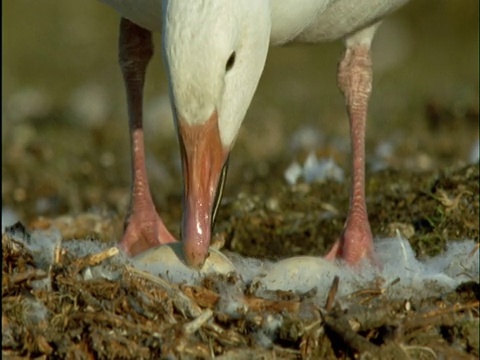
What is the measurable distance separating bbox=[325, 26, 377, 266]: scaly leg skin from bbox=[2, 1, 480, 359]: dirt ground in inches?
10.0

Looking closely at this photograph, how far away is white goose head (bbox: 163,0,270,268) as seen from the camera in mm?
5055

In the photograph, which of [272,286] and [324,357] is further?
[272,286]

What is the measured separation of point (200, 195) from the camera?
541cm

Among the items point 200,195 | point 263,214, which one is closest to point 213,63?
point 200,195

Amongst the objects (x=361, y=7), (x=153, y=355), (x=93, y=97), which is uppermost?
(x=361, y=7)

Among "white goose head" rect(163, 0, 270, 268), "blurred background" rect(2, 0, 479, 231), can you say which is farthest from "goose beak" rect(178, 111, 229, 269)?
"blurred background" rect(2, 0, 479, 231)

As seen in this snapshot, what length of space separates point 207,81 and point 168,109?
22.3ft

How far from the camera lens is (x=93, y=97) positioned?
44.0 ft

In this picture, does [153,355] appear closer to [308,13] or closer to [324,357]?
[324,357]

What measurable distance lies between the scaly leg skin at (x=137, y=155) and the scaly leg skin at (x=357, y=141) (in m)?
0.91

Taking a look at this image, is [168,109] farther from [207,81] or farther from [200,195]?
[207,81]

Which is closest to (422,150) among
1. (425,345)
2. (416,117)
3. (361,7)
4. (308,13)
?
(416,117)

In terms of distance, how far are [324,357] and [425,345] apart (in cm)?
36

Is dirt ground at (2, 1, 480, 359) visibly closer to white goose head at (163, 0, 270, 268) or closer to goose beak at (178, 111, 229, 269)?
goose beak at (178, 111, 229, 269)
